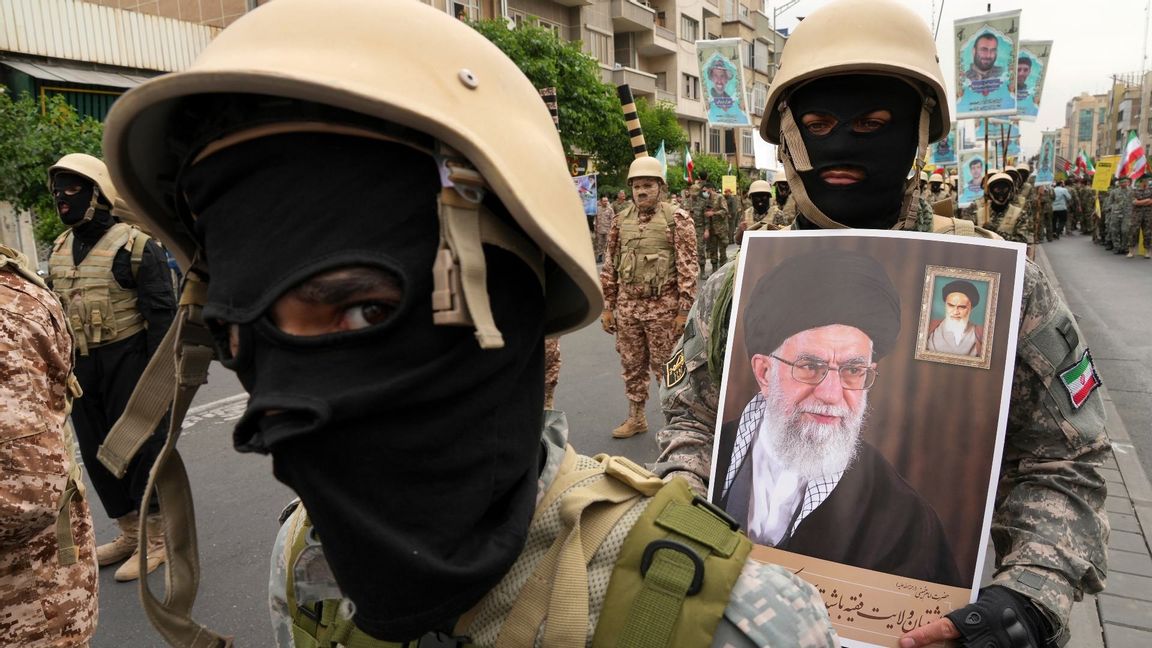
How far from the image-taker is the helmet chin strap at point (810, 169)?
1822mm

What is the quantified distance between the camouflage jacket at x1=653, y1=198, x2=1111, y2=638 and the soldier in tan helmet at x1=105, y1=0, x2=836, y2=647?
70cm

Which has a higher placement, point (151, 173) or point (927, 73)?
point (927, 73)

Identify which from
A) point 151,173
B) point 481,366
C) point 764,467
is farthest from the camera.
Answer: point 764,467

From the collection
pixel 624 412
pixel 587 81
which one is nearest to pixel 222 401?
pixel 624 412

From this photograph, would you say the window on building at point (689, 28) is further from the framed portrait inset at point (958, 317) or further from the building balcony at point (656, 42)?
the framed portrait inset at point (958, 317)

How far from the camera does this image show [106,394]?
4.14m

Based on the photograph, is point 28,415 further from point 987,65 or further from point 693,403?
point 987,65

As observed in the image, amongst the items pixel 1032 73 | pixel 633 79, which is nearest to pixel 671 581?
pixel 1032 73

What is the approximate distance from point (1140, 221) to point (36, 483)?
2103cm

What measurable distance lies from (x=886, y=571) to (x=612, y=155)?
2463 centimetres

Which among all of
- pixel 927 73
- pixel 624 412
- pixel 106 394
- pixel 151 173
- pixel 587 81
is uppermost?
pixel 587 81

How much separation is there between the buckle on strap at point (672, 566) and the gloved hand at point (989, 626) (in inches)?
25.3

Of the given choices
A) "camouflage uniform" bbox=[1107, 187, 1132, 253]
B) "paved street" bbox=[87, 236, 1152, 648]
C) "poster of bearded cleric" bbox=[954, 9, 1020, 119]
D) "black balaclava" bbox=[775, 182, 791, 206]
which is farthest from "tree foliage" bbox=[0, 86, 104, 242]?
"camouflage uniform" bbox=[1107, 187, 1132, 253]

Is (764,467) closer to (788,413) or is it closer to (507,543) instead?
(788,413)
